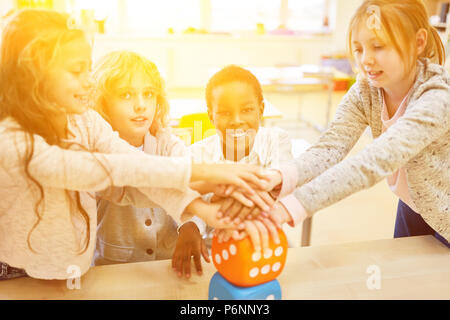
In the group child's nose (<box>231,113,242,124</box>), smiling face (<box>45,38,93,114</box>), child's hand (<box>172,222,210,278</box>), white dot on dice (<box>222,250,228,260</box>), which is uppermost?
smiling face (<box>45,38,93,114</box>)

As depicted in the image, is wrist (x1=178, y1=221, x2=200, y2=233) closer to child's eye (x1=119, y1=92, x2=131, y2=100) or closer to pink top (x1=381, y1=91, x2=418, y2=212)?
child's eye (x1=119, y1=92, x2=131, y2=100)

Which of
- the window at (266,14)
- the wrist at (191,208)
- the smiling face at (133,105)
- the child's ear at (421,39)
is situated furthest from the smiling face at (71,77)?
the window at (266,14)

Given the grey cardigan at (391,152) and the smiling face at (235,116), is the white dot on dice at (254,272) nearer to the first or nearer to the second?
the grey cardigan at (391,152)

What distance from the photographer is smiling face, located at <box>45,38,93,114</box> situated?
0.66 metres

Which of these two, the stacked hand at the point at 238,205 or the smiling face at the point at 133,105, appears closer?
the stacked hand at the point at 238,205

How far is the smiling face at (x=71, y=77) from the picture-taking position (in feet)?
2.17

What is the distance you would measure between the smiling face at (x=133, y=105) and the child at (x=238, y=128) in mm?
147

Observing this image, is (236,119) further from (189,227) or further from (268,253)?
(268,253)

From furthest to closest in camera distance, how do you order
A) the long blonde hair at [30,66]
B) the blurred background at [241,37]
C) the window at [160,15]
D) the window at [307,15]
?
1. the window at [307,15]
2. the window at [160,15]
3. the blurred background at [241,37]
4. the long blonde hair at [30,66]

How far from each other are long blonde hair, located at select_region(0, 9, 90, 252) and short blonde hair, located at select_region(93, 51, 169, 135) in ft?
0.54

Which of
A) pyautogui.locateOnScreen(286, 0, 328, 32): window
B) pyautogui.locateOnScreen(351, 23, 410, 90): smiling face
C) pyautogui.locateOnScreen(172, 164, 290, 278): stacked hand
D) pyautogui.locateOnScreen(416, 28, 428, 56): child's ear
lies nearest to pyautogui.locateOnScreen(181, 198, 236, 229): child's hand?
pyautogui.locateOnScreen(172, 164, 290, 278): stacked hand

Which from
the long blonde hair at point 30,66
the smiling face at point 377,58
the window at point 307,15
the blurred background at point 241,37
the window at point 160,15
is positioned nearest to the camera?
the long blonde hair at point 30,66

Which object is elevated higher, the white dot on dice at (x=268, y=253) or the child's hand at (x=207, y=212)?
the child's hand at (x=207, y=212)
